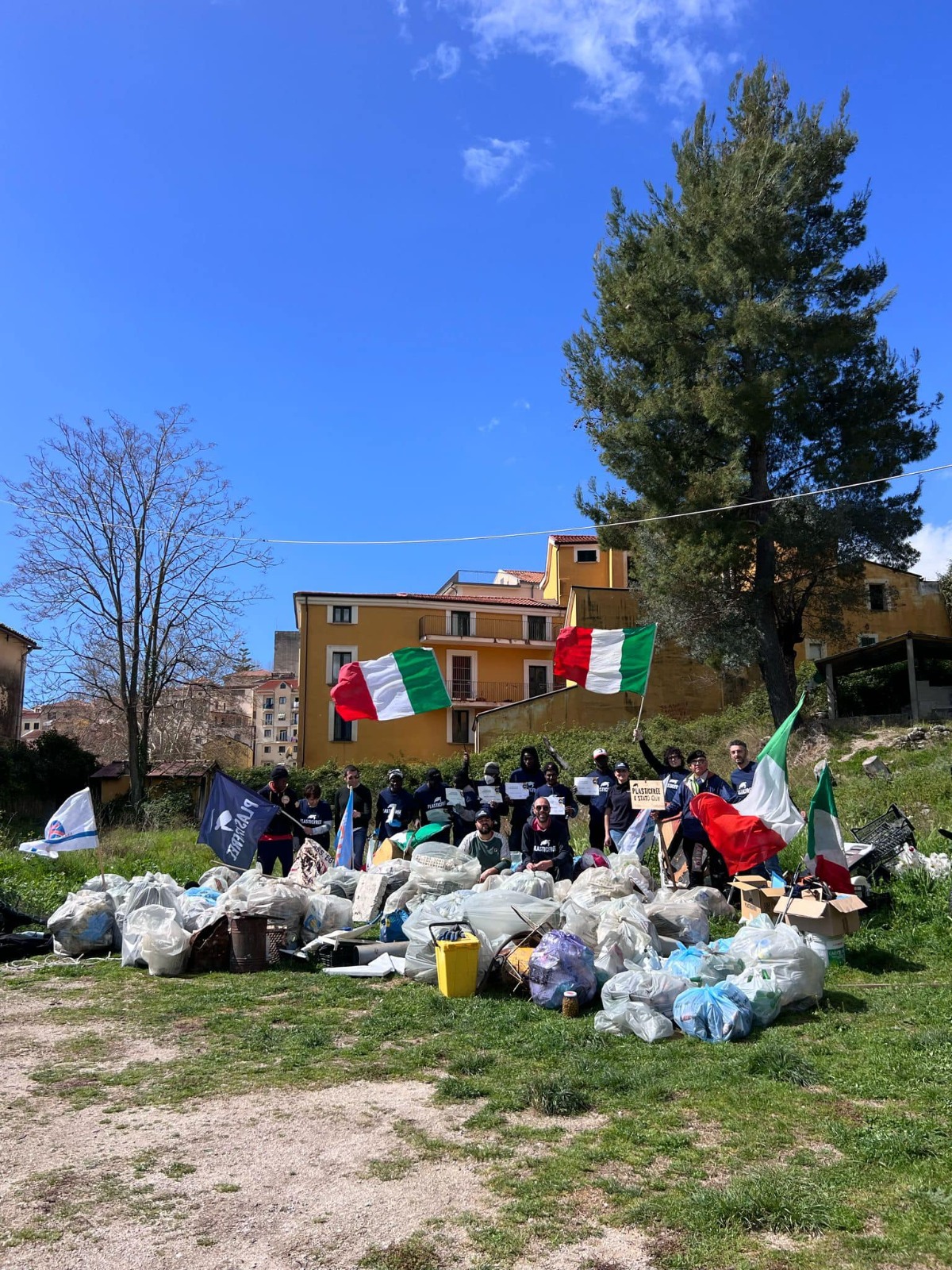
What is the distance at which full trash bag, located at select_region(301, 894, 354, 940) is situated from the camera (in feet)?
31.6

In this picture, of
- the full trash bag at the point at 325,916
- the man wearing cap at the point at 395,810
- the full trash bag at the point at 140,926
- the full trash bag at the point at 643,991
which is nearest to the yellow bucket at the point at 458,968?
the full trash bag at the point at 643,991

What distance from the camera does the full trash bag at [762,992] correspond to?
640 cm

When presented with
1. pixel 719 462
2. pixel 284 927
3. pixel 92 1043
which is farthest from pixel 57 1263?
pixel 719 462

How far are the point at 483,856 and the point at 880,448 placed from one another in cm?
1822

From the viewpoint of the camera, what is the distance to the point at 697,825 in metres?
10.5

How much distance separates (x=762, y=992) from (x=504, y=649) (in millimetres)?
35266

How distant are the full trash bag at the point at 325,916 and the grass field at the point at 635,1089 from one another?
2.68ft

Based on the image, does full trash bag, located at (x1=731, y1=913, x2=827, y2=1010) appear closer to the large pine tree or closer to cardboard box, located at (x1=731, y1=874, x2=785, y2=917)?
cardboard box, located at (x1=731, y1=874, x2=785, y2=917)

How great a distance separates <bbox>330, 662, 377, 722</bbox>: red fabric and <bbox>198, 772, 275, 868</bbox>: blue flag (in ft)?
8.89

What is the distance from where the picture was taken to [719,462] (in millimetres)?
24469

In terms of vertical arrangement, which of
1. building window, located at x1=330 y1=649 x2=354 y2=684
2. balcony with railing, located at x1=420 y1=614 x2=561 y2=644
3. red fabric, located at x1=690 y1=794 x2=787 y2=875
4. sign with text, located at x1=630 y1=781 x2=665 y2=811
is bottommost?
red fabric, located at x1=690 y1=794 x2=787 y2=875

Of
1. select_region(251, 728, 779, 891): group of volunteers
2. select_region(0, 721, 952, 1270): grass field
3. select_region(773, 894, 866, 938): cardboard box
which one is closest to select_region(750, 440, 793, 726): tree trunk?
select_region(251, 728, 779, 891): group of volunteers

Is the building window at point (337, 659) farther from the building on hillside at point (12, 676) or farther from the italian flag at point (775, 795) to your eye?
the italian flag at point (775, 795)

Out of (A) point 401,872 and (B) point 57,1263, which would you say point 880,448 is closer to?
(A) point 401,872
